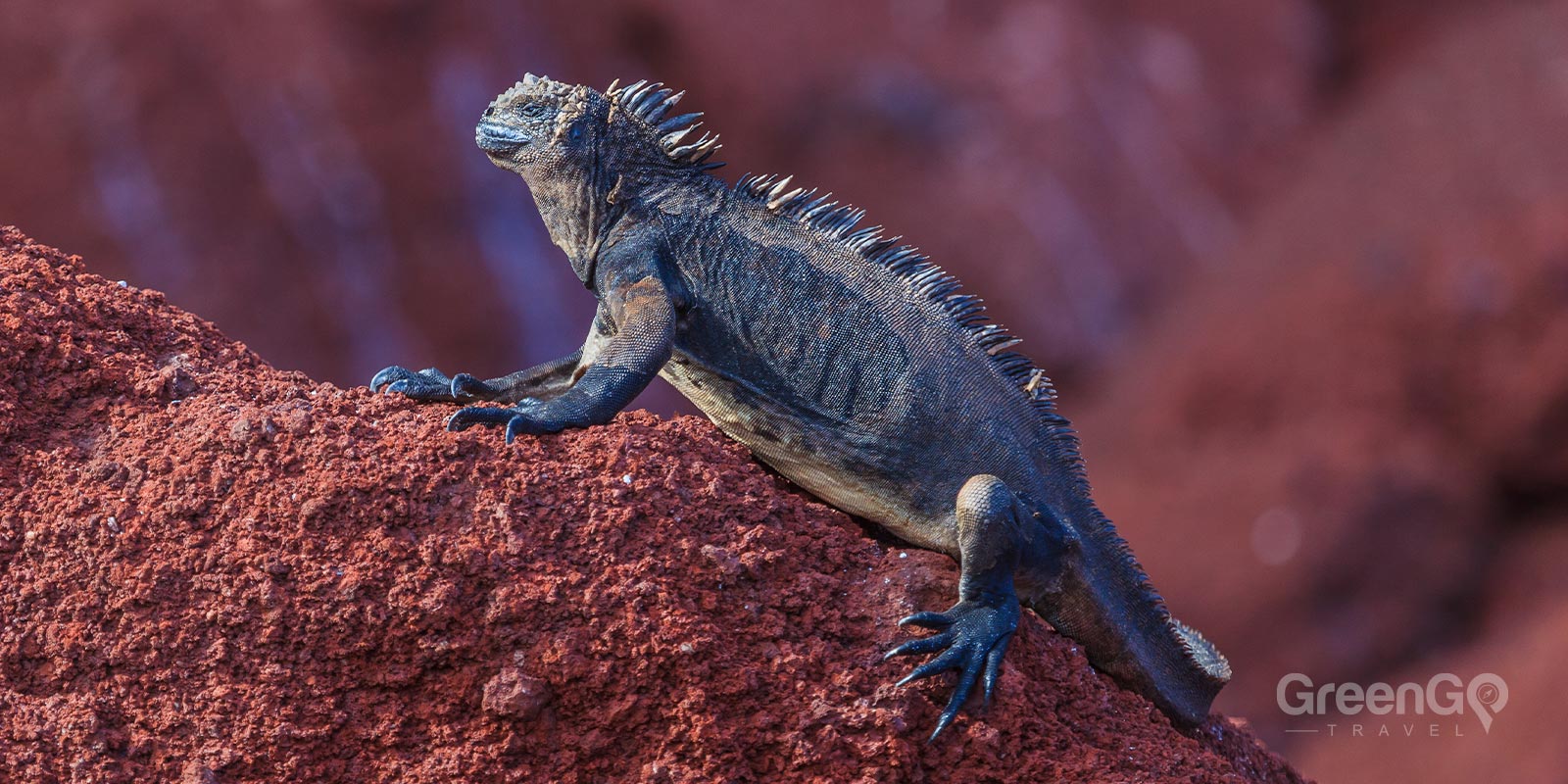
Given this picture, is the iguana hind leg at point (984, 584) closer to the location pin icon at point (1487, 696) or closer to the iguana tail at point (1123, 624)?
the iguana tail at point (1123, 624)

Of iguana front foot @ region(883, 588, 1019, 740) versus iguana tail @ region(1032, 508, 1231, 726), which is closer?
iguana front foot @ region(883, 588, 1019, 740)

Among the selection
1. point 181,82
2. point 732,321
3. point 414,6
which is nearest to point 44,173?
point 181,82

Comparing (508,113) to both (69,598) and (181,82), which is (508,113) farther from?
(181,82)

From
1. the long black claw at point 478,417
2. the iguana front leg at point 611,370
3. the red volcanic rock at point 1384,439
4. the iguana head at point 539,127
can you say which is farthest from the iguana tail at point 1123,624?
the red volcanic rock at point 1384,439

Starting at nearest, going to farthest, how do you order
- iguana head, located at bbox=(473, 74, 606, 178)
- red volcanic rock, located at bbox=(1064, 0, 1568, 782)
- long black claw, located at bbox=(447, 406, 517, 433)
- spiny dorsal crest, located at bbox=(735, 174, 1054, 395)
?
long black claw, located at bbox=(447, 406, 517, 433)
spiny dorsal crest, located at bbox=(735, 174, 1054, 395)
iguana head, located at bbox=(473, 74, 606, 178)
red volcanic rock, located at bbox=(1064, 0, 1568, 782)

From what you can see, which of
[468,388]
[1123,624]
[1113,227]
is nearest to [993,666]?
[1123,624]

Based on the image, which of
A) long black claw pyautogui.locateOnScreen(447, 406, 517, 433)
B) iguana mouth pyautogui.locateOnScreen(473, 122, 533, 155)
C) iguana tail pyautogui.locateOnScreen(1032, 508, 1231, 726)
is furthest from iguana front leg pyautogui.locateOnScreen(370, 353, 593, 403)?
iguana tail pyautogui.locateOnScreen(1032, 508, 1231, 726)

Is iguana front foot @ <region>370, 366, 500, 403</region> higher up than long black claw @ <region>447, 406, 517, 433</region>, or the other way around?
iguana front foot @ <region>370, 366, 500, 403</region>

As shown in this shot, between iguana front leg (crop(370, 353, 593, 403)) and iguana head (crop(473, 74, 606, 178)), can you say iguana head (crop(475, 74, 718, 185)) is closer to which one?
iguana head (crop(473, 74, 606, 178))
